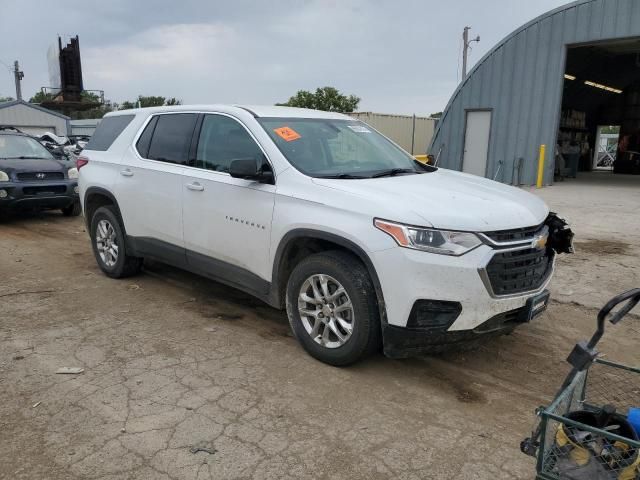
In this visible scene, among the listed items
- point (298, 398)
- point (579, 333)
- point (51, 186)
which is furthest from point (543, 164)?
point (298, 398)

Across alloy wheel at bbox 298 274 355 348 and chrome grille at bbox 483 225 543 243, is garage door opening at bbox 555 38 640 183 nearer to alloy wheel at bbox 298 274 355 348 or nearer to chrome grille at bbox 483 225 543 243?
chrome grille at bbox 483 225 543 243

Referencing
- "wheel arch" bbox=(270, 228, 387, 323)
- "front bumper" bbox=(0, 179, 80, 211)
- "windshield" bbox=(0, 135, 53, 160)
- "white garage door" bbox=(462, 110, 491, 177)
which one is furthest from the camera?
"white garage door" bbox=(462, 110, 491, 177)

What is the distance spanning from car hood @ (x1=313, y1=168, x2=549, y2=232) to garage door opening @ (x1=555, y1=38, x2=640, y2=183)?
15594 millimetres

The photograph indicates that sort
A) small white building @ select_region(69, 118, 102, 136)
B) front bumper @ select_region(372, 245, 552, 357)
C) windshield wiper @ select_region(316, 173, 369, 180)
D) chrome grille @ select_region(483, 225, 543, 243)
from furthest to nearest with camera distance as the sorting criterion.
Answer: small white building @ select_region(69, 118, 102, 136) < windshield wiper @ select_region(316, 173, 369, 180) < chrome grille @ select_region(483, 225, 543, 243) < front bumper @ select_region(372, 245, 552, 357)

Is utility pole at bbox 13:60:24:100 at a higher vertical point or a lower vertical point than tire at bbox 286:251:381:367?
higher

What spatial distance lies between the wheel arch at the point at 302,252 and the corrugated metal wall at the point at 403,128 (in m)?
20.1

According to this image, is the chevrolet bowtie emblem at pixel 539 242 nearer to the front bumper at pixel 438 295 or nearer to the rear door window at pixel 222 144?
the front bumper at pixel 438 295

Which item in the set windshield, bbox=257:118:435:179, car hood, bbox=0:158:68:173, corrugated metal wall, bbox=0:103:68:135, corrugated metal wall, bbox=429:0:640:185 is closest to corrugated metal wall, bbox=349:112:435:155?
corrugated metal wall, bbox=429:0:640:185

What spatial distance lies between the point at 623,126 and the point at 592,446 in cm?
2671

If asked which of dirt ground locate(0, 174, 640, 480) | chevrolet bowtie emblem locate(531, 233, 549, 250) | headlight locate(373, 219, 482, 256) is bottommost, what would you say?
dirt ground locate(0, 174, 640, 480)

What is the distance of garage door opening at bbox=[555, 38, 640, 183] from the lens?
19128 mm

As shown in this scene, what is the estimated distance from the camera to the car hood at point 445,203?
333cm

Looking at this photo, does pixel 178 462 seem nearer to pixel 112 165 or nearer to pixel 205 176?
pixel 205 176

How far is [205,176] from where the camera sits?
4.63 meters
